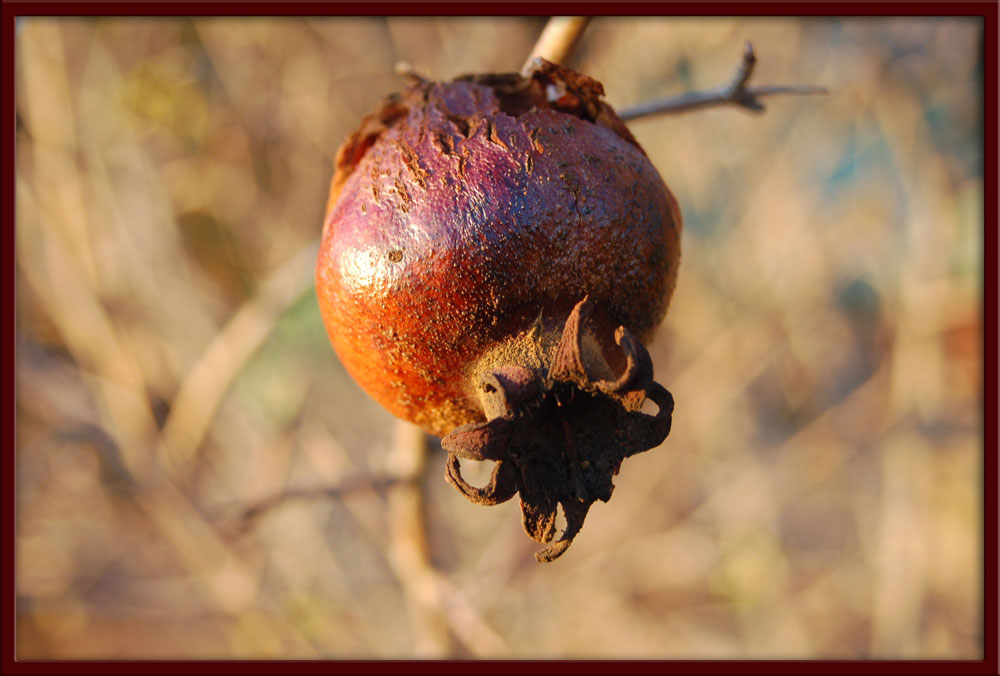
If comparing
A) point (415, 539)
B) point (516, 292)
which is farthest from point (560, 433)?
point (415, 539)

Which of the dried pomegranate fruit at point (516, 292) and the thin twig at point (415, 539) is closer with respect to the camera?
the dried pomegranate fruit at point (516, 292)

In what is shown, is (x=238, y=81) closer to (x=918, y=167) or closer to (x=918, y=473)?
(x=918, y=167)

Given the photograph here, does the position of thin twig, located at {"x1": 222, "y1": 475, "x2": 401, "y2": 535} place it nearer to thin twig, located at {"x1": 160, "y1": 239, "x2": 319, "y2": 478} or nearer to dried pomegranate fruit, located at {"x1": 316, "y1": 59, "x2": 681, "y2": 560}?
thin twig, located at {"x1": 160, "y1": 239, "x2": 319, "y2": 478}

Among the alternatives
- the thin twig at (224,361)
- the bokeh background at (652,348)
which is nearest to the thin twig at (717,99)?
the thin twig at (224,361)

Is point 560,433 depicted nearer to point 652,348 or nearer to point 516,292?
point 516,292

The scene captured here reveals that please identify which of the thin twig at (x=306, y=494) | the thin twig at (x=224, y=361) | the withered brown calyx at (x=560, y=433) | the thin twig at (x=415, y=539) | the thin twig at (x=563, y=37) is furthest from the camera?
the thin twig at (x=224, y=361)

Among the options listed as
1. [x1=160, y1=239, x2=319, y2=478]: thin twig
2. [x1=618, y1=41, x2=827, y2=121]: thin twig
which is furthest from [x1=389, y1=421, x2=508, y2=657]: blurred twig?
[x1=618, y1=41, x2=827, y2=121]: thin twig

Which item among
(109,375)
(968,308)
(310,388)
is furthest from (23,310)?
(968,308)

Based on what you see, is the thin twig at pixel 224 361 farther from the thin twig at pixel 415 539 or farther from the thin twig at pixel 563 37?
the thin twig at pixel 563 37
